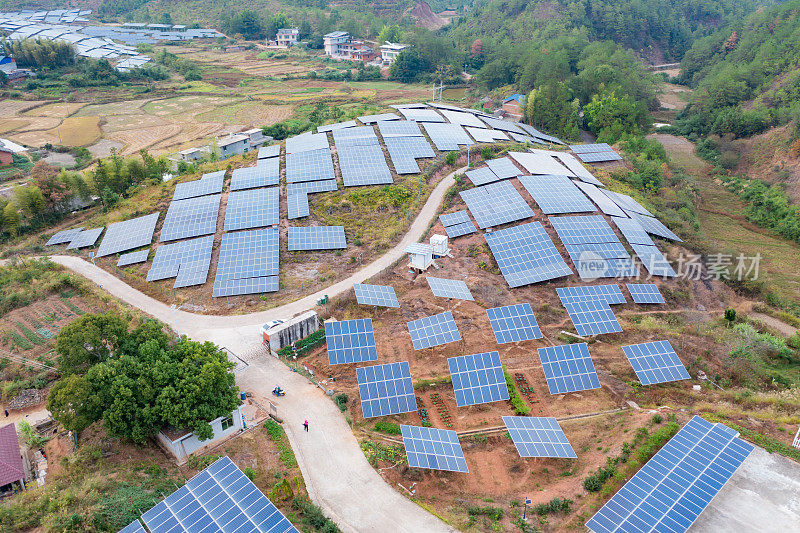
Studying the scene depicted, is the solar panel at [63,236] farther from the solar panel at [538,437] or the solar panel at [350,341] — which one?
the solar panel at [538,437]

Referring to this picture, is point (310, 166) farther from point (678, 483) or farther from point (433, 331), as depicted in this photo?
point (678, 483)

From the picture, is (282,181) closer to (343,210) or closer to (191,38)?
(343,210)

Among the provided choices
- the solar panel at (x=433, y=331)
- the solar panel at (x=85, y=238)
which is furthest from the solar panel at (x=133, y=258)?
the solar panel at (x=433, y=331)

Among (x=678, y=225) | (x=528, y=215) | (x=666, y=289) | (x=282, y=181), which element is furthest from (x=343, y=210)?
(x=678, y=225)

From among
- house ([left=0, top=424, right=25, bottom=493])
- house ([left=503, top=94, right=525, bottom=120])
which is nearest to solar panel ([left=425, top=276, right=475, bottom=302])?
house ([left=0, top=424, right=25, bottom=493])

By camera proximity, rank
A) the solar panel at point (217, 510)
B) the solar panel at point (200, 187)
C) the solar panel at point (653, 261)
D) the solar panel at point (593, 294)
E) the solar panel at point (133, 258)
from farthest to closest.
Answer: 1. the solar panel at point (200, 187)
2. the solar panel at point (133, 258)
3. the solar panel at point (653, 261)
4. the solar panel at point (593, 294)
5. the solar panel at point (217, 510)

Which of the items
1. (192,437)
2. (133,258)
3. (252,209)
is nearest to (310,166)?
(252,209)
